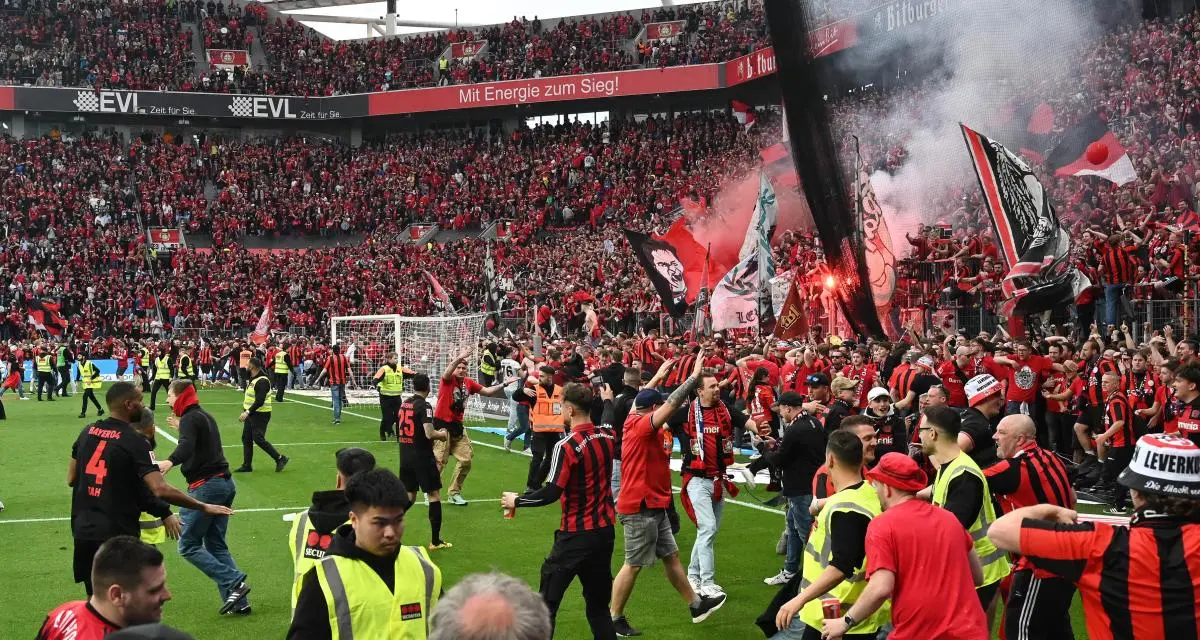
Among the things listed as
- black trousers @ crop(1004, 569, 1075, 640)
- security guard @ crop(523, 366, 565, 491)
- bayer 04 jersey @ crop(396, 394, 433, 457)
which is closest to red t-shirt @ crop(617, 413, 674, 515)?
black trousers @ crop(1004, 569, 1075, 640)

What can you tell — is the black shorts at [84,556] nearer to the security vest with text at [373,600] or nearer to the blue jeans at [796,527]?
the security vest with text at [373,600]

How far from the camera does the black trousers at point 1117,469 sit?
13461mm

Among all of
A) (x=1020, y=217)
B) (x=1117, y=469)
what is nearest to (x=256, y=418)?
(x=1020, y=217)

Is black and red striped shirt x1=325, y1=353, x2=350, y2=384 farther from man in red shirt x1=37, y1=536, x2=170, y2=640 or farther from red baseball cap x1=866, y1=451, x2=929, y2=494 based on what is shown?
man in red shirt x1=37, y1=536, x2=170, y2=640

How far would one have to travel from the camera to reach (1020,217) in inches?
603

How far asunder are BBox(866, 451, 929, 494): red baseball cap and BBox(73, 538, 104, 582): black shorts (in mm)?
5187

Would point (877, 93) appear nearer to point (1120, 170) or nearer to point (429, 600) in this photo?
point (1120, 170)

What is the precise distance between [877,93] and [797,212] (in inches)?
177

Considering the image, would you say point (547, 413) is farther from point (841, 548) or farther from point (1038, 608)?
point (841, 548)

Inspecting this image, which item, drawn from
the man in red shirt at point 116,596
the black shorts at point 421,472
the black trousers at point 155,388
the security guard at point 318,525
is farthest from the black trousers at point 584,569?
the black trousers at point 155,388

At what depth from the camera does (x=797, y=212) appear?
1318 inches

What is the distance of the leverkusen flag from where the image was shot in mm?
20891

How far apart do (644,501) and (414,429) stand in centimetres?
465

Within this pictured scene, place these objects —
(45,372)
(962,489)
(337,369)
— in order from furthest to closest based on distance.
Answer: (45,372) → (337,369) → (962,489)
